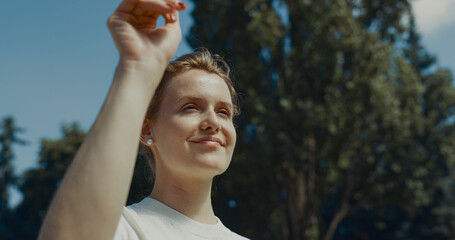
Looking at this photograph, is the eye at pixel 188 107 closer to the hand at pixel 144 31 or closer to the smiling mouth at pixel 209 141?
the smiling mouth at pixel 209 141

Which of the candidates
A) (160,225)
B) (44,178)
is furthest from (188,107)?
(44,178)

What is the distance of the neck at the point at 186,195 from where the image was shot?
1.71 meters

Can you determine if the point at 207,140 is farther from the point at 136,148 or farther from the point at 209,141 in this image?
the point at 136,148

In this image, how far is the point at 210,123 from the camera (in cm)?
166

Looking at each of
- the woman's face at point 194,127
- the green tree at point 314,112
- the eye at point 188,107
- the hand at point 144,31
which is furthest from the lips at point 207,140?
the green tree at point 314,112

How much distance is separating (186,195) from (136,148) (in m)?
0.85

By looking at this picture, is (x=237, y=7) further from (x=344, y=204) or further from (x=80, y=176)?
(x=80, y=176)

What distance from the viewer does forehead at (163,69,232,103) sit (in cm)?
175

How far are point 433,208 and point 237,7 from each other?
15.9 meters

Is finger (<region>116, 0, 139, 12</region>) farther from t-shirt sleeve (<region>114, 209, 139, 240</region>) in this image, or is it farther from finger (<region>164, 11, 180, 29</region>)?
t-shirt sleeve (<region>114, 209, 139, 240</region>)

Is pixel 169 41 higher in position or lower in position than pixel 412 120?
lower

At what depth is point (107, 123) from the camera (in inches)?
34.6

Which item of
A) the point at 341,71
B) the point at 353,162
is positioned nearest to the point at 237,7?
the point at 341,71

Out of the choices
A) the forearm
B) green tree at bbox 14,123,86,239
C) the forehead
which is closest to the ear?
the forehead
